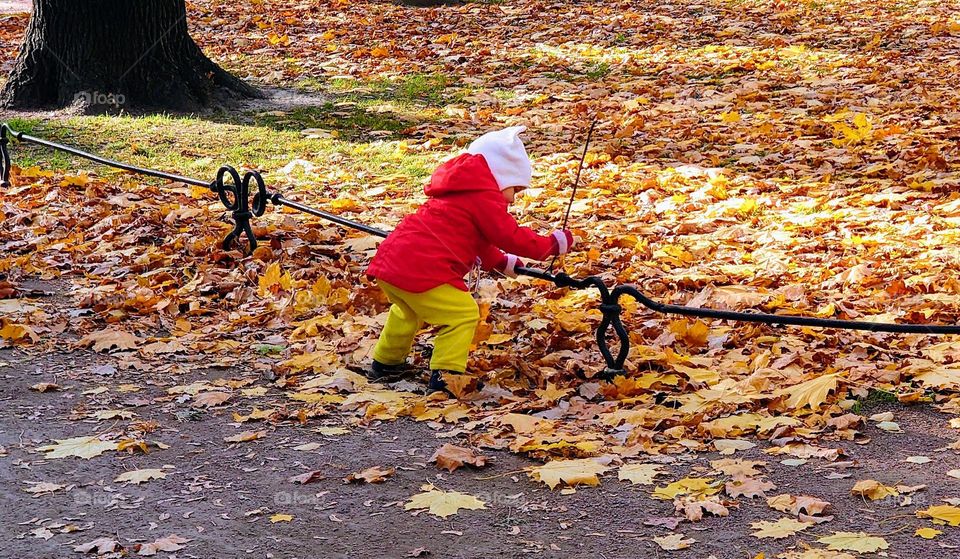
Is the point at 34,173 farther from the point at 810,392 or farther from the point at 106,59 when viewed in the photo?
the point at 810,392

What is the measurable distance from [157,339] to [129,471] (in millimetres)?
1603

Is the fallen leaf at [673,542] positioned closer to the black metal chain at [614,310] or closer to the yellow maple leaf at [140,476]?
the black metal chain at [614,310]

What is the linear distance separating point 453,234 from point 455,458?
108 centimetres

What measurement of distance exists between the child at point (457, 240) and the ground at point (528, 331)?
1.03 ft

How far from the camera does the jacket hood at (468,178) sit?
4.51 m

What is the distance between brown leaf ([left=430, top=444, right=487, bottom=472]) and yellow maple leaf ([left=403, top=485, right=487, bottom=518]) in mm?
200

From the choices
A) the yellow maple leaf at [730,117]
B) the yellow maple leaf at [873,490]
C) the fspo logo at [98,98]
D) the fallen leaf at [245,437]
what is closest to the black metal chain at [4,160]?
the fspo logo at [98,98]

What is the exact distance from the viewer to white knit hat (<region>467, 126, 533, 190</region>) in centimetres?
453

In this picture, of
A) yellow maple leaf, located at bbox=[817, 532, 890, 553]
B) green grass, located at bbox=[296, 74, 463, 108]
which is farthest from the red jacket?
green grass, located at bbox=[296, 74, 463, 108]

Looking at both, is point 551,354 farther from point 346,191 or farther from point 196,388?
point 346,191

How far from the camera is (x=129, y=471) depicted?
3.86 metres

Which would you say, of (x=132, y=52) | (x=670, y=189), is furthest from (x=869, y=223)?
(x=132, y=52)

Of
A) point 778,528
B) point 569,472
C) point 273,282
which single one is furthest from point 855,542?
point 273,282

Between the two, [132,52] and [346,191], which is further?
[132,52]
